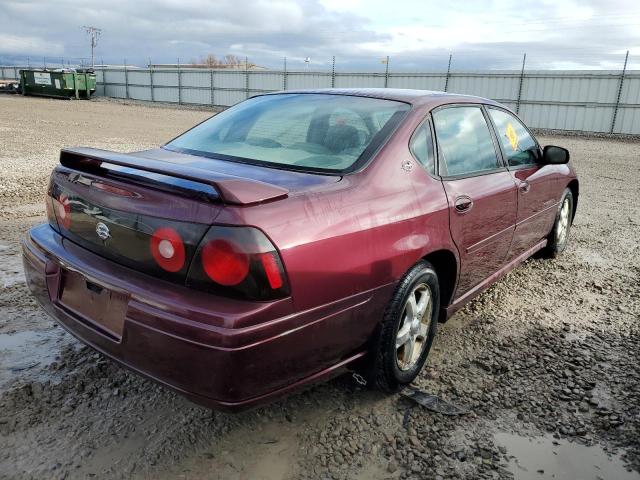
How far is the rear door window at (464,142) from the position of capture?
3.01 metres

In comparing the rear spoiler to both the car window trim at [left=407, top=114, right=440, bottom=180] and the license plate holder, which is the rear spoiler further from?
the car window trim at [left=407, top=114, right=440, bottom=180]

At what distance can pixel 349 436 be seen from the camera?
2.41 metres

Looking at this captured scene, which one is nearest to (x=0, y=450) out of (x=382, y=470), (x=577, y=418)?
(x=382, y=470)

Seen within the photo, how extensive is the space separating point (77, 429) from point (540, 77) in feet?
78.8

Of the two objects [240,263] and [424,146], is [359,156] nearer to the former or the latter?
[424,146]

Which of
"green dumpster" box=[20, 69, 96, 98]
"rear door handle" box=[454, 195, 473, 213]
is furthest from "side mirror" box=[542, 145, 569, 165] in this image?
"green dumpster" box=[20, 69, 96, 98]

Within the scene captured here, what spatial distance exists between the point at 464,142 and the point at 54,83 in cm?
3543

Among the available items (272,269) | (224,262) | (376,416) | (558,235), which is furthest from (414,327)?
(558,235)

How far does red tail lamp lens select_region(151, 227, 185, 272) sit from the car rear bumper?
79mm

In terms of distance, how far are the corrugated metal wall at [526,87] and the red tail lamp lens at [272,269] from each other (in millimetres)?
22846

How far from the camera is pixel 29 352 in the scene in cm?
295

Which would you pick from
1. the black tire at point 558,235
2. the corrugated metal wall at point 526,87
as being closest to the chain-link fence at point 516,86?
the corrugated metal wall at point 526,87

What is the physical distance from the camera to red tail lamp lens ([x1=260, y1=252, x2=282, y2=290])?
1.88 m

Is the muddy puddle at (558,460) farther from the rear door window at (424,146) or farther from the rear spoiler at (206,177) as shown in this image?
the rear spoiler at (206,177)
